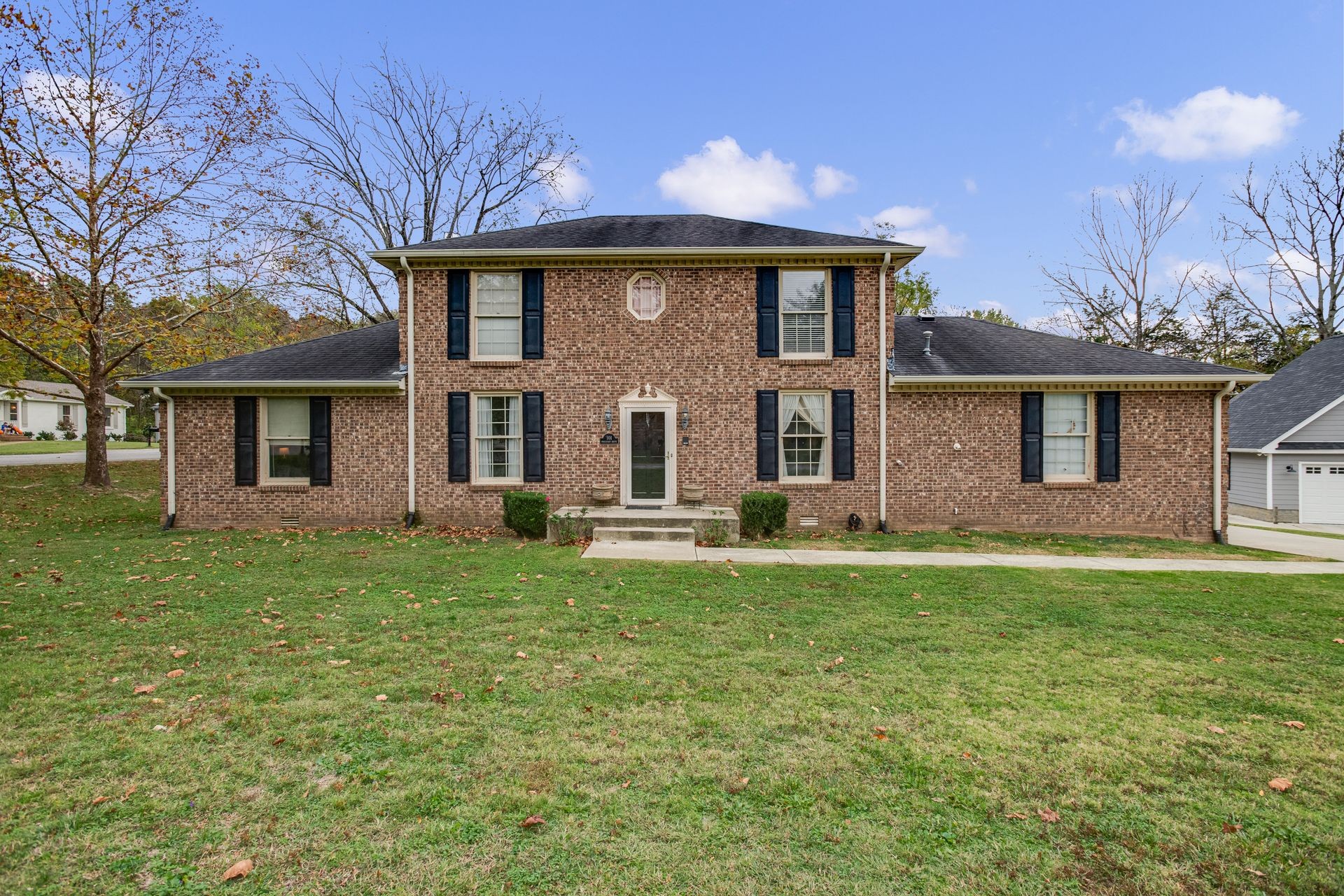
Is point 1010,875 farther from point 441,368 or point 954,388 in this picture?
point 441,368

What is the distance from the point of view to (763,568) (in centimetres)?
833

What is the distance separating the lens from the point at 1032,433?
38.0 feet

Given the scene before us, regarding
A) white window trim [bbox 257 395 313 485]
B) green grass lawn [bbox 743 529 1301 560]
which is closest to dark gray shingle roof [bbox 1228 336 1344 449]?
green grass lawn [bbox 743 529 1301 560]

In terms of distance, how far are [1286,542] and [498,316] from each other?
16.1m

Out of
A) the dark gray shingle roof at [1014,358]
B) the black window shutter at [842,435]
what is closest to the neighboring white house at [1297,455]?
the dark gray shingle roof at [1014,358]

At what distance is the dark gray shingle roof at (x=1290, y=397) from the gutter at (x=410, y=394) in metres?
22.9

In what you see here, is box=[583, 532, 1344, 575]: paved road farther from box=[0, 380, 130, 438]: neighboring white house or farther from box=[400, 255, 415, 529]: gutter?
box=[0, 380, 130, 438]: neighboring white house

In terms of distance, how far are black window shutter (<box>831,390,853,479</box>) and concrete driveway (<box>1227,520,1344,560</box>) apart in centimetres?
732

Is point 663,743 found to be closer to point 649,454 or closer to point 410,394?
point 649,454

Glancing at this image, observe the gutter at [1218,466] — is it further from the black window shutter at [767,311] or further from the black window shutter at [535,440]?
the black window shutter at [535,440]

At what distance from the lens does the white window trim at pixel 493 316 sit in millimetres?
11797

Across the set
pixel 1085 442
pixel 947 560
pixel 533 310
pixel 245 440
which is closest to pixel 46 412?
pixel 245 440

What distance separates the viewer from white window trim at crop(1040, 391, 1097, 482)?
1159 centimetres

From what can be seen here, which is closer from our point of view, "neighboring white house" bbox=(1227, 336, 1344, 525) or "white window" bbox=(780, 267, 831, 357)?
"white window" bbox=(780, 267, 831, 357)
